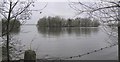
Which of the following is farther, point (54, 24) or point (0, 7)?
point (54, 24)

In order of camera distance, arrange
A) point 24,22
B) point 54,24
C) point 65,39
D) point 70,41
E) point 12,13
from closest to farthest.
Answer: point 12,13 → point 24,22 → point 54,24 → point 70,41 → point 65,39

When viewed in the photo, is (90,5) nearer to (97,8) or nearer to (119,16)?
(97,8)

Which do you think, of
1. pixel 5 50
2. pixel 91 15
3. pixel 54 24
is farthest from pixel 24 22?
pixel 91 15

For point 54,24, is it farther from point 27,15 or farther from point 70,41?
point 70,41

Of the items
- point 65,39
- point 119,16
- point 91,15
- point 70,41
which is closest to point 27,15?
point 91,15

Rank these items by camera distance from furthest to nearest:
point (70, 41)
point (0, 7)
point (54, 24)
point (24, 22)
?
point (70, 41) → point (54, 24) → point (24, 22) → point (0, 7)

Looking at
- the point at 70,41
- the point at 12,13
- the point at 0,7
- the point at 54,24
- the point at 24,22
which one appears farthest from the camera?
the point at 70,41

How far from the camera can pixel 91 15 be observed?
3.62 ft

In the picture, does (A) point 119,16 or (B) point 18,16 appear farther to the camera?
(B) point 18,16

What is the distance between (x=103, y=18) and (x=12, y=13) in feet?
2.92

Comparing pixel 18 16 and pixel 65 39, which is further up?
pixel 18 16

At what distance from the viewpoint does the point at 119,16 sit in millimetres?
1029

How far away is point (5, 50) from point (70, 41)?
Answer: 8.86 meters

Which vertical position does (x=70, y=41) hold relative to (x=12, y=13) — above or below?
below
